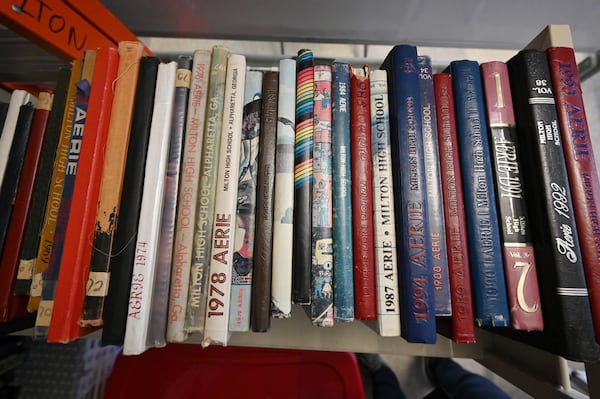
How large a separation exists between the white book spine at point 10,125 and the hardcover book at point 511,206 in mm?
812

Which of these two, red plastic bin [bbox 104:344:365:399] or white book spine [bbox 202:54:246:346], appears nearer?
white book spine [bbox 202:54:246:346]

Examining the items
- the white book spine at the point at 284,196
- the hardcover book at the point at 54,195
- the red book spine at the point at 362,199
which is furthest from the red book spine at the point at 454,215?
the hardcover book at the point at 54,195

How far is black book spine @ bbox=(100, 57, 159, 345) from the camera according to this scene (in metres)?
0.33

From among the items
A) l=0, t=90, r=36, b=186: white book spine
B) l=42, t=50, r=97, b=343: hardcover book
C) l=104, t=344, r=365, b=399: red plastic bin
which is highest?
l=0, t=90, r=36, b=186: white book spine

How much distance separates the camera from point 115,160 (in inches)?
14.3

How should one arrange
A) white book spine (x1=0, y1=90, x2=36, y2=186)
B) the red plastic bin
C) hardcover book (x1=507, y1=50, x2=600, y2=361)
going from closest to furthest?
hardcover book (x1=507, y1=50, x2=600, y2=361) < white book spine (x1=0, y1=90, x2=36, y2=186) < the red plastic bin

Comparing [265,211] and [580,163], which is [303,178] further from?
[580,163]

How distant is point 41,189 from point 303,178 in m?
0.45

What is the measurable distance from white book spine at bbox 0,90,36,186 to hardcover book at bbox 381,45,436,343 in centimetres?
66

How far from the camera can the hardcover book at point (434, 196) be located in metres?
0.35

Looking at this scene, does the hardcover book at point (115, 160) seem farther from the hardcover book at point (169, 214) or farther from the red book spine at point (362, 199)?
the red book spine at point (362, 199)

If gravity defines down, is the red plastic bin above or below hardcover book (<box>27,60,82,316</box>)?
below

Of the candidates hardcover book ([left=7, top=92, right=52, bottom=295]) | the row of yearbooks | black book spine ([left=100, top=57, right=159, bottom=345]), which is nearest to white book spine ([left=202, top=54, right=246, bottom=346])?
the row of yearbooks

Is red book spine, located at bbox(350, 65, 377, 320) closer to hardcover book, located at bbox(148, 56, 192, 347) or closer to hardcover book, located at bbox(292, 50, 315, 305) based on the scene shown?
hardcover book, located at bbox(292, 50, 315, 305)
